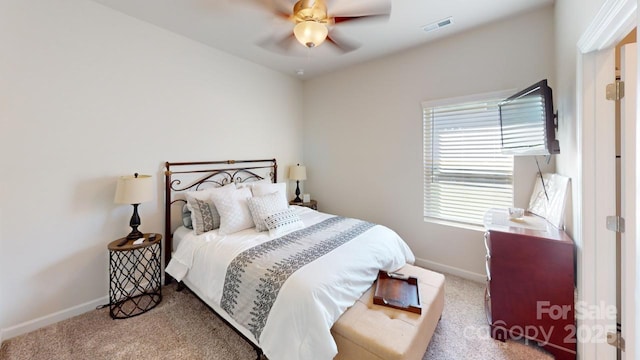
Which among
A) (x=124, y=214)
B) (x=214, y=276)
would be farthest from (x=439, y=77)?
(x=124, y=214)

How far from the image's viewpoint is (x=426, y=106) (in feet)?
9.86

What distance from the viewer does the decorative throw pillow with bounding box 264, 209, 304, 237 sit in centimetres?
242

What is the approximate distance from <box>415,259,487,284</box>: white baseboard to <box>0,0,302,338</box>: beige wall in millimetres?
3140

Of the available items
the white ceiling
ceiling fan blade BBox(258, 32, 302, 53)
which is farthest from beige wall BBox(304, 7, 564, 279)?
ceiling fan blade BBox(258, 32, 302, 53)

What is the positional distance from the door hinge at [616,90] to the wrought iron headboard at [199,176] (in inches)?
135

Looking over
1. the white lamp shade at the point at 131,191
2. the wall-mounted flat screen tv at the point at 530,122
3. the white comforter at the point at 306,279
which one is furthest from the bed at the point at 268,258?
the wall-mounted flat screen tv at the point at 530,122

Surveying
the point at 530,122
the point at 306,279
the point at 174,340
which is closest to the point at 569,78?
the point at 530,122

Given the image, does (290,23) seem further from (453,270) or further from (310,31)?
(453,270)

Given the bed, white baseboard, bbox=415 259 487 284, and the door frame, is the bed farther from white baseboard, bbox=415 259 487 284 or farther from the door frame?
the door frame

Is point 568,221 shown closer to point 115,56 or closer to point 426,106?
point 426,106

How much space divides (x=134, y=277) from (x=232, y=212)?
45.9 inches

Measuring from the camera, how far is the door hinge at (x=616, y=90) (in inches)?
55.7

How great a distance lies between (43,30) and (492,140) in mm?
4266

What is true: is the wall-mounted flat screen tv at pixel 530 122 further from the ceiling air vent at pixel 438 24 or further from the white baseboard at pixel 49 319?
the white baseboard at pixel 49 319
